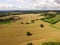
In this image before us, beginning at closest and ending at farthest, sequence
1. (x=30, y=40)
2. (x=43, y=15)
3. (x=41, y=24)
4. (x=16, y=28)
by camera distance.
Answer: (x=30, y=40)
(x=16, y=28)
(x=41, y=24)
(x=43, y=15)

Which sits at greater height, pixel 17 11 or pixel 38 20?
pixel 17 11

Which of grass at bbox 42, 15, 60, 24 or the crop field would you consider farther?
grass at bbox 42, 15, 60, 24

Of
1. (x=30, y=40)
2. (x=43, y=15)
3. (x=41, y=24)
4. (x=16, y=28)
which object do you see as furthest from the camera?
(x=43, y=15)

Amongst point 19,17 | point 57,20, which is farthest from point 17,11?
→ point 57,20

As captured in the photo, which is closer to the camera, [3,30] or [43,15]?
Result: [3,30]

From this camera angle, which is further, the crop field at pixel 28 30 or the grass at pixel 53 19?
the grass at pixel 53 19

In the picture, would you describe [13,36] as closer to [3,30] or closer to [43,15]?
[3,30]

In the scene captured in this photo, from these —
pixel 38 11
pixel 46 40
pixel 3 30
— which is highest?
pixel 38 11

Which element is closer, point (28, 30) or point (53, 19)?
point (28, 30)
